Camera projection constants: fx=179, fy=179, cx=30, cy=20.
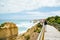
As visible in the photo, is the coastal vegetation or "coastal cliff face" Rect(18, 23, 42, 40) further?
the coastal vegetation

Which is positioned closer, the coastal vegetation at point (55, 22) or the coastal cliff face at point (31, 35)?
the coastal cliff face at point (31, 35)

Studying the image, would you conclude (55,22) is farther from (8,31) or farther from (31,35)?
(31,35)

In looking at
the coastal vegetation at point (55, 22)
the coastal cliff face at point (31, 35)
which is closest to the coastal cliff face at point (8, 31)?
the coastal cliff face at point (31, 35)

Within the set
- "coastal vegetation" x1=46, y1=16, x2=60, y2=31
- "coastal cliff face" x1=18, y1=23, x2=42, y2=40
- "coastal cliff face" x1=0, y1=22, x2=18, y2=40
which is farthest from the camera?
"coastal cliff face" x1=0, y1=22, x2=18, y2=40

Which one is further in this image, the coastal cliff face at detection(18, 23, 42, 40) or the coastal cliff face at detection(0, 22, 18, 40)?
the coastal cliff face at detection(0, 22, 18, 40)

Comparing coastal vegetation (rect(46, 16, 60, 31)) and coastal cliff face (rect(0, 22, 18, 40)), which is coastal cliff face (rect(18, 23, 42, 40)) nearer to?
coastal vegetation (rect(46, 16, 60, 31))

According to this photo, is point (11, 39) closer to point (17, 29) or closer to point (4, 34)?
point (4, 34)

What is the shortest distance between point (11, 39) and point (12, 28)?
2.91 meters

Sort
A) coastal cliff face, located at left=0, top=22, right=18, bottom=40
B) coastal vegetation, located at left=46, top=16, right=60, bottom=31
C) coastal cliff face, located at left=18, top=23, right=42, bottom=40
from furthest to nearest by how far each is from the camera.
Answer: coastal cliff face, located at left=0, top=22, right=18, bottom=40, coastal vegetation, located at left=46, top=16, right=60, bottom=31, coastal cliff face, located at left=18, top=23, right=42, bottom=40

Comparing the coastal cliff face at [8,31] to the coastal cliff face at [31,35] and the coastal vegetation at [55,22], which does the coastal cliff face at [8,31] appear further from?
the coastal vegetation at [55,22]

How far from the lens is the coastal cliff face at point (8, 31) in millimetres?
25641

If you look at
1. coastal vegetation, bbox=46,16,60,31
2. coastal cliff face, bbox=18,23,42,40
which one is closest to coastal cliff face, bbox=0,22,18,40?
coastal cliff face, bbox=18,23,42,40

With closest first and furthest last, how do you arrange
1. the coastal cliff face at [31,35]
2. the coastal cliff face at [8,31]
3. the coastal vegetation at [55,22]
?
the coastal cliff face at [31,35] < the coastal vegetation at [55,22] < the coastal cliff face at [8,31]

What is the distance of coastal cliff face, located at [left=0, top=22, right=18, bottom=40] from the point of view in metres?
25.6
